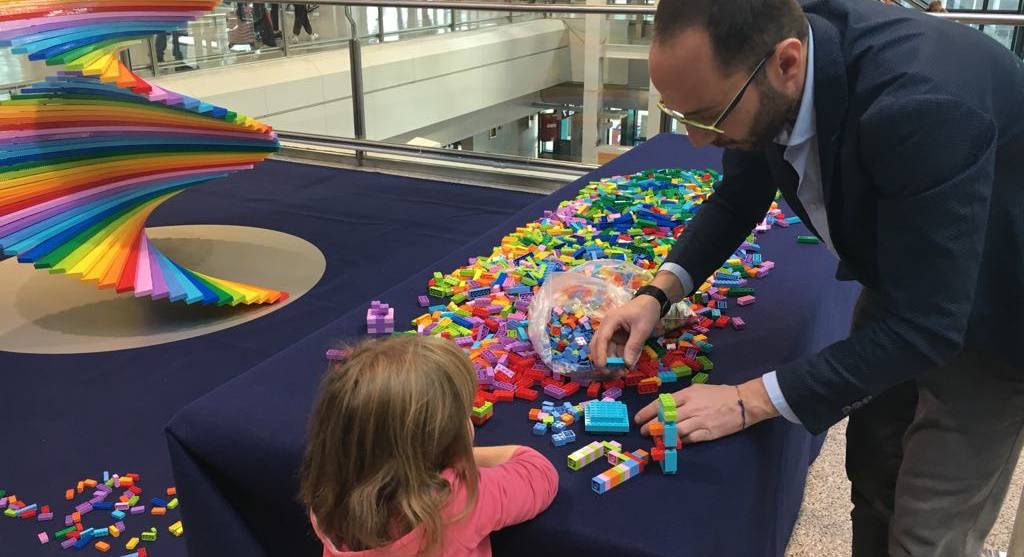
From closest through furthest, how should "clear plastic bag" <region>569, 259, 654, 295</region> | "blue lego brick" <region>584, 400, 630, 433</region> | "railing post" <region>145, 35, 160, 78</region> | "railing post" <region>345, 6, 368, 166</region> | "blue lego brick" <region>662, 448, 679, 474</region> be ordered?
"blue lego brick" <region>662, 448, 679, 474</region>
"blue lego brick" <region>584, 400, 630, 433</region>
"clear plastic bag" <region>569, 259, 654, 295</region>
"railing post" <region>345, 6, 368, 166</region>
"railing post" <region>145, 35, 160, 78</region>

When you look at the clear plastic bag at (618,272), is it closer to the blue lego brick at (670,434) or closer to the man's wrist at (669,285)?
the man's wrist at (669,285)

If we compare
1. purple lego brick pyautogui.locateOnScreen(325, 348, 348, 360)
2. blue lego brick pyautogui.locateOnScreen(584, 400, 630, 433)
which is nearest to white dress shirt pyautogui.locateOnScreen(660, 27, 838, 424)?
blue lego brick pyautogui.locateOnScreen(584, 400, 630, 433)

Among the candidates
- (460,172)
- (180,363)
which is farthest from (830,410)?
(460,172)

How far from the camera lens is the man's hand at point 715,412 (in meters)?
1.31

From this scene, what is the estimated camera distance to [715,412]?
1.33 m

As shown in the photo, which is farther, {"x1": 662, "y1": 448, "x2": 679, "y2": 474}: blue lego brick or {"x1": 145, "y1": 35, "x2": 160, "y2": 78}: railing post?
{"x1": 145, "y1": 35, "x2": 160, "y2": 78}: railing post

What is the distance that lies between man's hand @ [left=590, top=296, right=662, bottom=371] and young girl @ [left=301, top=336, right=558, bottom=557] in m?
0.39

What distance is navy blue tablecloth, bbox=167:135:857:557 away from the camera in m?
1.18

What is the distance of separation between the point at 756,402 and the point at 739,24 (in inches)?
23.4

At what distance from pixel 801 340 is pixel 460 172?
135 inches

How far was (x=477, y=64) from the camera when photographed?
1011 centimetres

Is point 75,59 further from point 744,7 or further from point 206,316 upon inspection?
point 744,7

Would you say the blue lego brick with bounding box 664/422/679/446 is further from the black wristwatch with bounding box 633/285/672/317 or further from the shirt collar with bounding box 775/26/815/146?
the shirt collar with bounding box 775/26/815/146

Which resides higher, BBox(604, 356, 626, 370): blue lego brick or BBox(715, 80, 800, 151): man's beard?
BBox(715, 80, 800, 151): man's beard
